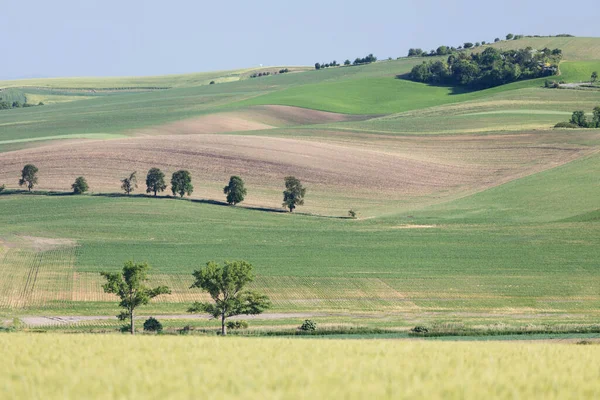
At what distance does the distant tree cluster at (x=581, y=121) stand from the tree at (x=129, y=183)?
68605 millimetres

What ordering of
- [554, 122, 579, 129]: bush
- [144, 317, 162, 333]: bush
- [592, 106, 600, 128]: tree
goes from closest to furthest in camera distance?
[144, 317, 162, 333]: bush < [554, 122, 579, 129]: bush < [592, 106, 600, 128]: tree

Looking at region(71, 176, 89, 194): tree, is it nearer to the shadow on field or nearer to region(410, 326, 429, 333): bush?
the shadow on field

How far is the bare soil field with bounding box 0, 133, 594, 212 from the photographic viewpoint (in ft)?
359

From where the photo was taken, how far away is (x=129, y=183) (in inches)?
4050

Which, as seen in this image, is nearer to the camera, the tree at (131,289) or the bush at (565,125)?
the tree at (131,289)

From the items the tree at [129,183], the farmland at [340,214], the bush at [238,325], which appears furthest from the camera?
the tree at [129,183]

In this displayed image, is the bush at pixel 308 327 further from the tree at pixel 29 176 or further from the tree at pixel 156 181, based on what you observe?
the tree at pixel 29 176

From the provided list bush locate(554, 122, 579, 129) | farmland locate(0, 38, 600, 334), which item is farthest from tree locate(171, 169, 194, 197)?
bush locate(554, 122, 579, 129)

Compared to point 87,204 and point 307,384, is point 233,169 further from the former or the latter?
point 307,384

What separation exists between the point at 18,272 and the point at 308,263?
22.0 metres

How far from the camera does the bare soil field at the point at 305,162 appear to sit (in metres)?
110

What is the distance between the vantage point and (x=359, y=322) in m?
54.4

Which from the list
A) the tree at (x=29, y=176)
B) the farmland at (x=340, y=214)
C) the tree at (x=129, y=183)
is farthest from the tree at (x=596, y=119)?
the tree at (x=29, y=176)

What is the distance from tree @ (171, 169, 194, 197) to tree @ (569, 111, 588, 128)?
68.5 m
